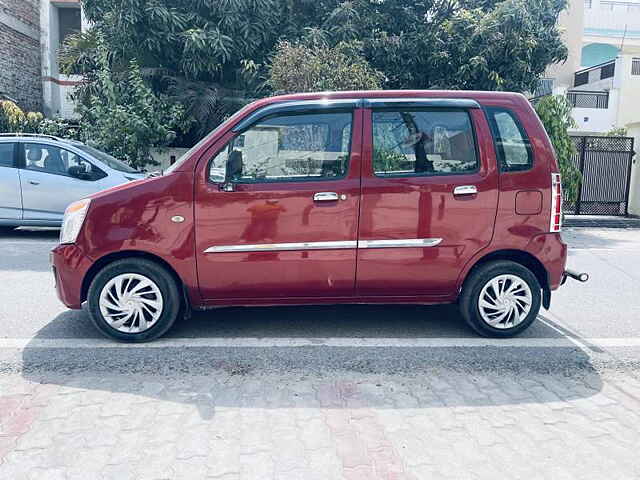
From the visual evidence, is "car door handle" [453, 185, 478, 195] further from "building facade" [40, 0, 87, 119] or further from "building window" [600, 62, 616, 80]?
"building window" [600, 62, 616, 80]

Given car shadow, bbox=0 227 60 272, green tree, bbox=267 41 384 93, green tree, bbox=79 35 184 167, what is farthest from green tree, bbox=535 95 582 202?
car shadow, bbox=0 227 60 272

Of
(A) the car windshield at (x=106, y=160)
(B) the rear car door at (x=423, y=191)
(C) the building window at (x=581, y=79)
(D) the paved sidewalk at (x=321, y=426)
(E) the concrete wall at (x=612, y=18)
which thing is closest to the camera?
(D) the paved sidewalk at (x=321, y=426)

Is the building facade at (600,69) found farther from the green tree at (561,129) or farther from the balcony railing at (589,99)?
the green tree at (561,129)

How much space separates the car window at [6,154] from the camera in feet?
31.7

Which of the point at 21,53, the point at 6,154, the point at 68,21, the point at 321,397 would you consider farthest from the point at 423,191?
the point at 68,21

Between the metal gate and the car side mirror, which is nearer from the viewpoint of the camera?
the car side mirror

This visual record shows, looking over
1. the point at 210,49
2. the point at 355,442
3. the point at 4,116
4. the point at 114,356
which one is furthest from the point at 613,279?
the point at 4,116

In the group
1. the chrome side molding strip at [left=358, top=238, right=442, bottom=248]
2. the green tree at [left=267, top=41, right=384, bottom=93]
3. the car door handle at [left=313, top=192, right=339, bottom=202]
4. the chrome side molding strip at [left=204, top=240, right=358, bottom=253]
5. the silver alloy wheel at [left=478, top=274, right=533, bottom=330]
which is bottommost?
the silver alloy wheel at [left=478, top=274, right=533, bottom=330]

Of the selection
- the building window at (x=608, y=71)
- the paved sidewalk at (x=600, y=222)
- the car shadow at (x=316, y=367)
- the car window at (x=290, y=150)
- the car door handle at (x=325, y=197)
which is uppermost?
the building window at (x=608, y=71)

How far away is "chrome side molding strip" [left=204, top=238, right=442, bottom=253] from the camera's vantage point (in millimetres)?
4527

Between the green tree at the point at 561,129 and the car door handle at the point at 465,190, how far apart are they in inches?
371

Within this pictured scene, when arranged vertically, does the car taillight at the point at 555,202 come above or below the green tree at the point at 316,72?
below

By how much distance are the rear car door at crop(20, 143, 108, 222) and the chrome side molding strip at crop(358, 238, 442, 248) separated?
21.2 feet

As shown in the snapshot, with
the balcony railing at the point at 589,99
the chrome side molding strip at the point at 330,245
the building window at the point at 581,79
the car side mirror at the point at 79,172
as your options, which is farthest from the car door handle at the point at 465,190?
the building window at the point at 581,79
